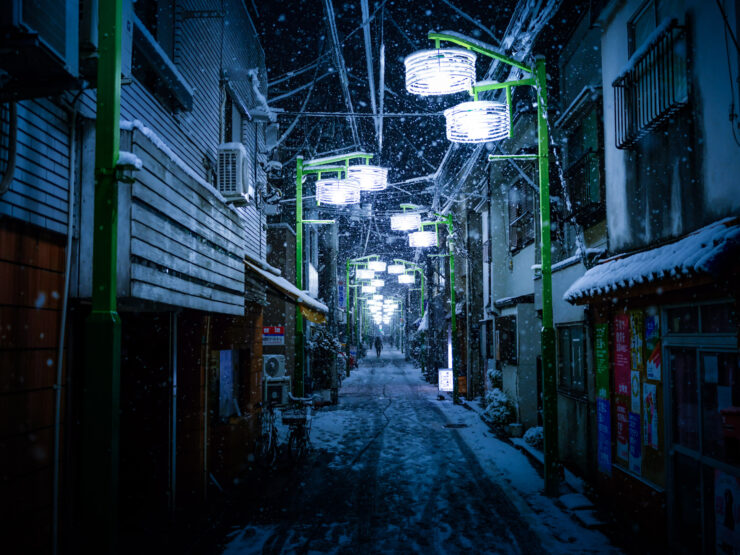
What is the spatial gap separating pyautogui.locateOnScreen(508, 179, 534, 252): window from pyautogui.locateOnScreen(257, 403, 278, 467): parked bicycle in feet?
31.5

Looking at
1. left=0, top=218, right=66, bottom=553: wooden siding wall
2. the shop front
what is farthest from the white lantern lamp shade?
left=0, top=218, right=66, bottom=553: wooden siding wall

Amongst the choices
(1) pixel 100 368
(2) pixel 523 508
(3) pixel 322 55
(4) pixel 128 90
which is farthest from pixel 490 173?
(1) pixel 100 368

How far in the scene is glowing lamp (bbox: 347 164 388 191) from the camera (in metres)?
16.5

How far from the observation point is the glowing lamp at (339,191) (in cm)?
1725

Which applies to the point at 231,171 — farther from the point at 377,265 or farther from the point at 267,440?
the point at 377,265

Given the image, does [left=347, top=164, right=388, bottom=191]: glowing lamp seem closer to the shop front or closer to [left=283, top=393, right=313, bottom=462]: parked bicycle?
[left=283, top=393, right=313, bottom=462]: parked bicycle

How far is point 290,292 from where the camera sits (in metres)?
14.7

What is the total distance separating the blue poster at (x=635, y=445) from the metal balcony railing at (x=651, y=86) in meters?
4.53

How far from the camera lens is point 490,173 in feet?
77.9

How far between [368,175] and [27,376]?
1223 centimetres

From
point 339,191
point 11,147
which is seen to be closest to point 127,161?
point 11,147

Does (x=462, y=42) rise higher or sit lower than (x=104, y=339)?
higher

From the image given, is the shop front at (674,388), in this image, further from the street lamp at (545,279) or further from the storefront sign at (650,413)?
the street lamp at (545,279)

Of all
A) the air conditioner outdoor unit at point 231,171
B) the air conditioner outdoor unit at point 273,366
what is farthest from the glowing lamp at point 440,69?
the air conditioner outdoor unit at point 273,366
